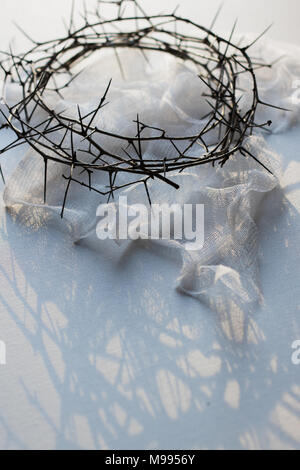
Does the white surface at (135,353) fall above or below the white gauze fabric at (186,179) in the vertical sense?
below

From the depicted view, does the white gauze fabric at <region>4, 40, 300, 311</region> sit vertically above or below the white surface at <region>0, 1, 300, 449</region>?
above

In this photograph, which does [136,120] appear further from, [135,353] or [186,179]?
[135,353]

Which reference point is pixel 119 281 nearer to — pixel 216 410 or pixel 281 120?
pixel 216 410

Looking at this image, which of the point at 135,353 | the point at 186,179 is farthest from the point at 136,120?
the point at 135,353

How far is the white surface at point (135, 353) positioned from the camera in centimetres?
45

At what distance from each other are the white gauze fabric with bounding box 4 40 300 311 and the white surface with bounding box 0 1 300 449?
0.02 m

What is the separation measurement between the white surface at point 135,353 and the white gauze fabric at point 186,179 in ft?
0.06

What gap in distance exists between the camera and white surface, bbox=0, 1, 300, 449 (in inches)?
17.7

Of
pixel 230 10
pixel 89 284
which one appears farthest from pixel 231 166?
pixel 230 10

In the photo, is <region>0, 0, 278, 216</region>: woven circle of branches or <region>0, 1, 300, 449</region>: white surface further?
<region>0, 0, 278, 216</region>: woven circle of branches

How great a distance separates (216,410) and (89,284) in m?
0.17

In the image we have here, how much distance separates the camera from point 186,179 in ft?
2.04

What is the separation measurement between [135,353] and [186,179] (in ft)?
0.68

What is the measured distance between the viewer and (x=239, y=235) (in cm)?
58
